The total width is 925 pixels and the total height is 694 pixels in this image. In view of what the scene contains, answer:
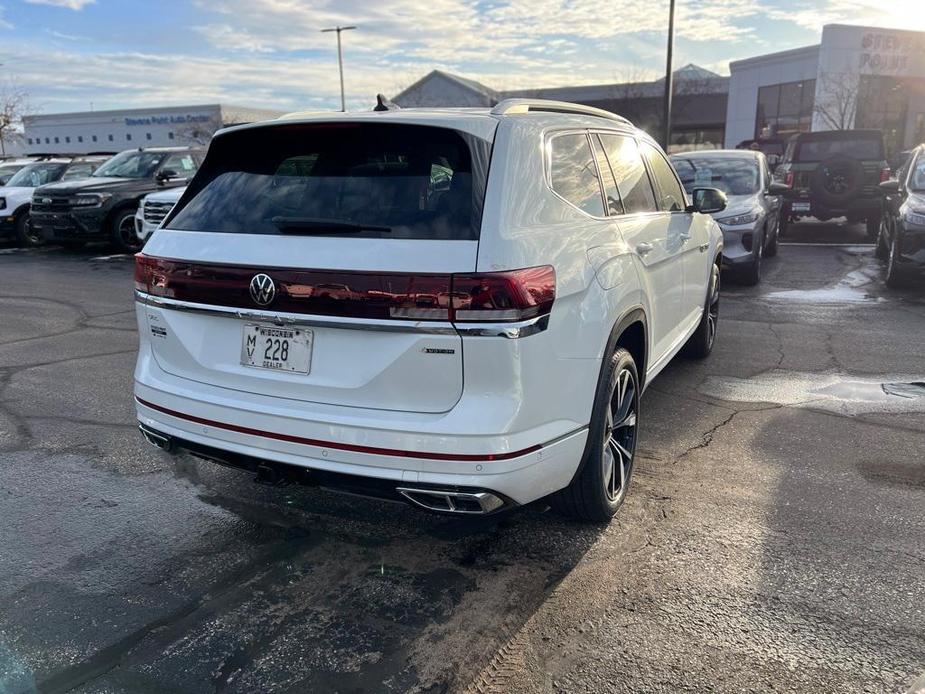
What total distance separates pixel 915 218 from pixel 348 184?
8.10 m

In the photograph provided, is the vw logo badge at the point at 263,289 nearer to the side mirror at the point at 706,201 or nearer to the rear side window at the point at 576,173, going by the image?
the rear side window at the point at 576,173

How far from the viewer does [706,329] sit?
6.32 metres

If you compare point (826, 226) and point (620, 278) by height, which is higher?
point (620, 278)

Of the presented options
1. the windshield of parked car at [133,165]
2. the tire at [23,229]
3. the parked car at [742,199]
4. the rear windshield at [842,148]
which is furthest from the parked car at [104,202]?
the rear windshield at [842,148]

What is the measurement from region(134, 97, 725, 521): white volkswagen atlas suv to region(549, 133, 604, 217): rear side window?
2 centimetres

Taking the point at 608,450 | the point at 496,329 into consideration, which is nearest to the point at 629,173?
the point at 608,450

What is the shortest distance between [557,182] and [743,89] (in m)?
44.6

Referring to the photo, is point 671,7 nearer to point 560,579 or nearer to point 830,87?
point 830,87

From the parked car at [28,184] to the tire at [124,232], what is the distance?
6.49ft

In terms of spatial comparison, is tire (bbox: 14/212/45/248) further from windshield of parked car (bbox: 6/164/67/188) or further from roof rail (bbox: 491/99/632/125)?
roof rail (bbox: 491/99/632/125)

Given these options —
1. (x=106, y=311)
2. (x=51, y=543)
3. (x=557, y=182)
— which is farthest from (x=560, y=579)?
(x=106, y=311)

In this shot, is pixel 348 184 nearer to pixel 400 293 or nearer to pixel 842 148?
pixel 400 293

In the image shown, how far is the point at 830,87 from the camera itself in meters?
35.8

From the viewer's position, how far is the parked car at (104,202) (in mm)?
13391
